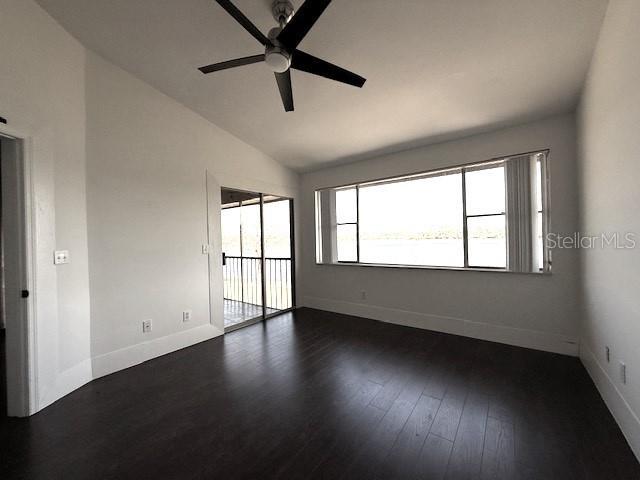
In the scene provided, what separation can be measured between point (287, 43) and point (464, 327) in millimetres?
3585

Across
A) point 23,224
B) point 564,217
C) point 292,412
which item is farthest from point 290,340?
point 564,217

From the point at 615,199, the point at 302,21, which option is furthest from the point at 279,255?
the point at 615,199

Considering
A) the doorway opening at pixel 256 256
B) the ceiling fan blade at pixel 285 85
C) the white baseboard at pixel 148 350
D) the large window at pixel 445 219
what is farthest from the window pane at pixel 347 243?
the ceiling fan blade at pixel 285 85

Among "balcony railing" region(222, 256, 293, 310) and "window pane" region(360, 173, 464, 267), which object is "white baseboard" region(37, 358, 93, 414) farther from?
"window pane" region(360, 173, 464, 267)

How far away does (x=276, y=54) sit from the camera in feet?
5.49

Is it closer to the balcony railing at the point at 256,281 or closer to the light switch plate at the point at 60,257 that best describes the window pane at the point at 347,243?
the balcony railing at the point at 256,281

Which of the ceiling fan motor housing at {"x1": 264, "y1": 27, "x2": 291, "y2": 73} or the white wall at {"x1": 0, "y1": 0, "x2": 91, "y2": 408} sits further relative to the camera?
the white wall at {"x1": 0, "y1": 0, "x2": 91, "y2": 408}

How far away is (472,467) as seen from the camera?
145cm

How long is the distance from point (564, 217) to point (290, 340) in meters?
3.41

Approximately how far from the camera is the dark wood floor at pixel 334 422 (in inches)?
57.9

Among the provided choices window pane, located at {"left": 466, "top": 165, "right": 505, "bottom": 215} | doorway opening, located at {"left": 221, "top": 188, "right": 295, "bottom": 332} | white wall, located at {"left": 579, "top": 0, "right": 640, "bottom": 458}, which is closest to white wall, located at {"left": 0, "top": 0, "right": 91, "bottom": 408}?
doorway opening, located at {"left": 221, "top": 188, "right": 295, "bottom": 332}

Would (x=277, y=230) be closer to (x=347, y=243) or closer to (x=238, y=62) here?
(x=347, y=243)

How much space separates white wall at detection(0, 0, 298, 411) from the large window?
2.13 m

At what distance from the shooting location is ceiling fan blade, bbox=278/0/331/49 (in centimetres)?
143
